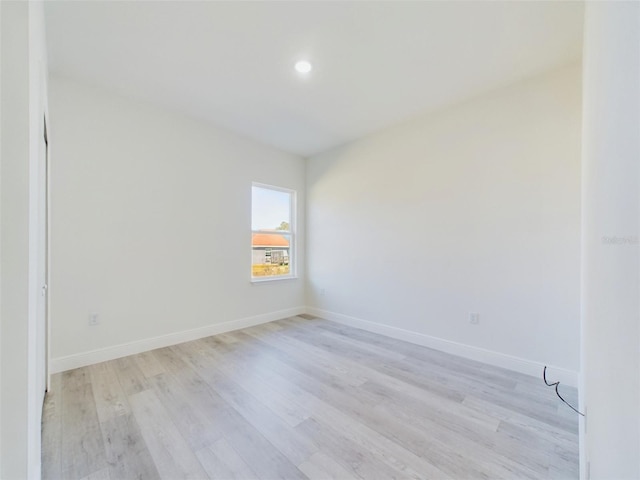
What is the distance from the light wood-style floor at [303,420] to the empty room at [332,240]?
0.02 meters

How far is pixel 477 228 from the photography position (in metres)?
2.72

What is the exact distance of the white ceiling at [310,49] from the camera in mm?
1766

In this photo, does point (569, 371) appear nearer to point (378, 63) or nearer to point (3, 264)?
point (378, 63)

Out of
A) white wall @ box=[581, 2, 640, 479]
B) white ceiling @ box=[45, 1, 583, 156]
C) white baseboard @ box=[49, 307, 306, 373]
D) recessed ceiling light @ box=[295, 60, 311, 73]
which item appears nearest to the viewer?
white wall @ box=[581, 2, 640, 479]

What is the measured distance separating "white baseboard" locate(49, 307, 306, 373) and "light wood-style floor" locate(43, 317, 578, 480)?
11 cm

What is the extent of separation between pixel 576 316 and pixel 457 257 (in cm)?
101

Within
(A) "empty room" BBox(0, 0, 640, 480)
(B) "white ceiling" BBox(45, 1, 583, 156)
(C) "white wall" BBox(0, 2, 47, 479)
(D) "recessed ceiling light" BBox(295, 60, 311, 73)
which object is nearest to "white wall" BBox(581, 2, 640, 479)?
(A) "empty room" BBox(0, 0, 640, 480)

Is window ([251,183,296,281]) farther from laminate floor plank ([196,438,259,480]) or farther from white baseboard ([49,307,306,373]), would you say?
laminate floor plank ([196,438,259,480])

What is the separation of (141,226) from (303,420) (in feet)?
8.10

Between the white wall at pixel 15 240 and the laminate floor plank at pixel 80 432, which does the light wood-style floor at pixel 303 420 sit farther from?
the white wall at pixel 15 240

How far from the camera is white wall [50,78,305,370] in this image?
246cm

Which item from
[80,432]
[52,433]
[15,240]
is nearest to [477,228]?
[15,240]

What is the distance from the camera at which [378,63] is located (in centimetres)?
225

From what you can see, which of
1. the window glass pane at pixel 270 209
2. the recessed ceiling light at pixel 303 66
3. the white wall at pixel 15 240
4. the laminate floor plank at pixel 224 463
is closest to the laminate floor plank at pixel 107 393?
the laminate floor plank at pixel 224 463
